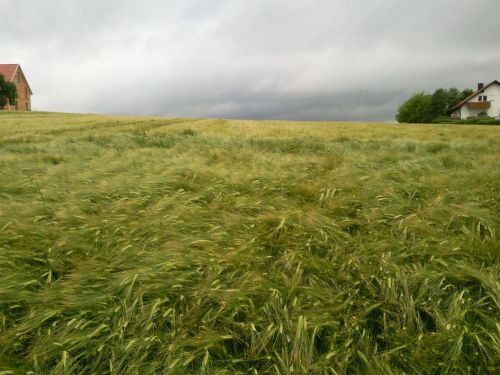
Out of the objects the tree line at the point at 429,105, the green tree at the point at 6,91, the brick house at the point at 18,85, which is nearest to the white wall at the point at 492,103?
the tree line at the point at 429,105

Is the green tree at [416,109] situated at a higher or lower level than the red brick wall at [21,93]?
lower

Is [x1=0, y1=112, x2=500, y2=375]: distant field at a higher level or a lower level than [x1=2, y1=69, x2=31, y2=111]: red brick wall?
lower

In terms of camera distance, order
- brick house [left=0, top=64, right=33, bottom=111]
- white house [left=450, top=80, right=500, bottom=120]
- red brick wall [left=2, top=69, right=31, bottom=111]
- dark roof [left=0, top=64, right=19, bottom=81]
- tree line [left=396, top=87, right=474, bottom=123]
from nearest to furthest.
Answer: dark roof [left=0, top=64, right=19, bottom=81] → brick house [left=0, top=64, right=33, bottom=111] → white house [left=450, top=80, right=500, bottom=120] → red brick wall [left=2, top=69, right=31, bottom=111] → tree line [left=396, top=87, right=474, bottom=123]

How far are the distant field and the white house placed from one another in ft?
237

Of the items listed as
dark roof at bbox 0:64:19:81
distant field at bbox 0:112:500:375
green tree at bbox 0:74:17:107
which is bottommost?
distant field at bbox 0:112:500:375

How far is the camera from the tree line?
66.8 meters

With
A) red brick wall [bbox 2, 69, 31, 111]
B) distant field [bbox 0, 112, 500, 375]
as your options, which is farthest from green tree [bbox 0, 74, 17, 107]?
distant field [bbox 0, 112, 500, 375]

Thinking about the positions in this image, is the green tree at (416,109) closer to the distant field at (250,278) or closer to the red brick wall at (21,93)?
the distant field at (250,278)

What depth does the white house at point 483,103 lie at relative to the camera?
61500 millimetres

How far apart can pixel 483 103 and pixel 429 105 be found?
9647 mm

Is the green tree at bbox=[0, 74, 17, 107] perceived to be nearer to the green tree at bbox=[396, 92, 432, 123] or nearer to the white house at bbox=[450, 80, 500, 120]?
the green tree at bbox=[396, 92, 432, 123]

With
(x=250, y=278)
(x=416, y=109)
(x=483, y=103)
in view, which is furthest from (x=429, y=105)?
(x=250, y=278)

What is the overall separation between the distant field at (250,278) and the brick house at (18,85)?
227ft

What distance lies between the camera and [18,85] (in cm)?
6347
